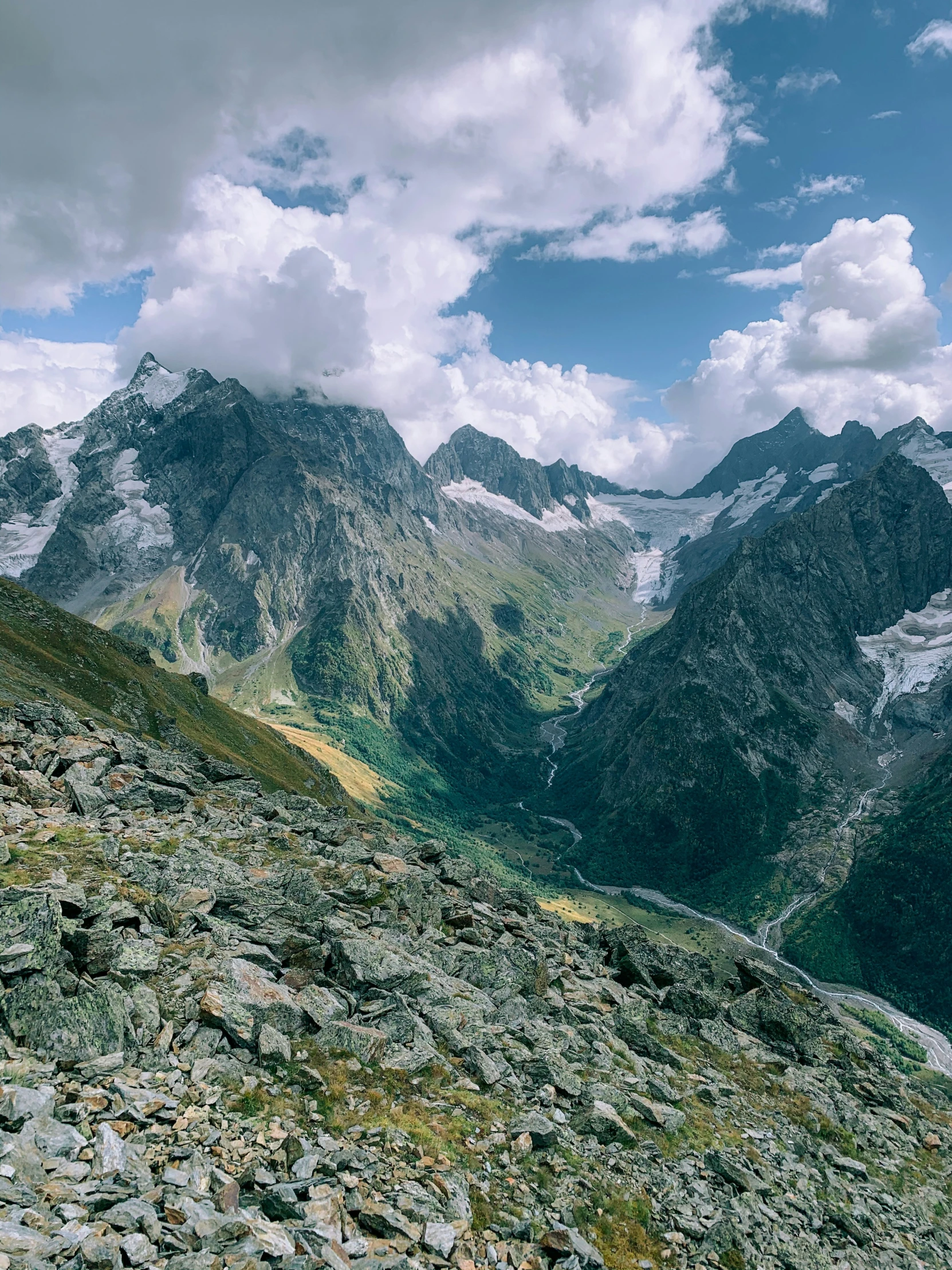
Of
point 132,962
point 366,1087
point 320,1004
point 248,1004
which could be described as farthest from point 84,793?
point 366,1087

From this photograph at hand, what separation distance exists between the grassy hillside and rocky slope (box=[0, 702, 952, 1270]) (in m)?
64.3

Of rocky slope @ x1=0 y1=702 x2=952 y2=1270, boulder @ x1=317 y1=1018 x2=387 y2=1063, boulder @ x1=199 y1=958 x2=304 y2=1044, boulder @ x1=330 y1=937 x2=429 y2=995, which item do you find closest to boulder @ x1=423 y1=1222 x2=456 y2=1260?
rocky slope @ x1=0 y1=702 x2=952 y2=1270

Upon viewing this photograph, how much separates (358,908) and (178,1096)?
1868 centimetres

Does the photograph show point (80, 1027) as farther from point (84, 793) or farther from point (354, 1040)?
point (84, 793)

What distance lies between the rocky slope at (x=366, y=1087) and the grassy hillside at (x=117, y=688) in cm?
6432

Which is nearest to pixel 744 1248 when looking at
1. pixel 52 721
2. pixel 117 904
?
pixel 117 904

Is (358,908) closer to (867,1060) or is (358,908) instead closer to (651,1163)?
(651,1163)

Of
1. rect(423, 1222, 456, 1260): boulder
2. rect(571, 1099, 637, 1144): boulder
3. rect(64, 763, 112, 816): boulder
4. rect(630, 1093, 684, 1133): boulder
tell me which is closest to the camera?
rect(423, 1222, 456, 1260): boulder

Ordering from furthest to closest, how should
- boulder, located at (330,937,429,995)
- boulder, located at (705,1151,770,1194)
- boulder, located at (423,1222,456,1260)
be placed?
boulder, located at (330,937,429,995), boulder, located at (705,1151,770,1194), boulder, located at (423,1222,456,1260)

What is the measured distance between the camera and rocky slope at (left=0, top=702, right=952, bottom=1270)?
1448 centimetres

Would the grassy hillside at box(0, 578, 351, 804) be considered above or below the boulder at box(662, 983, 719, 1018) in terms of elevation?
below

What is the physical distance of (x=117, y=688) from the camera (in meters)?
122

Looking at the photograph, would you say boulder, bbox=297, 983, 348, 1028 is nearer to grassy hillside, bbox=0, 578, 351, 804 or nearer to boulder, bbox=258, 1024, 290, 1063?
boulder, bbox=258, 1024, 290, 1063

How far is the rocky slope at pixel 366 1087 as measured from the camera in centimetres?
1448
